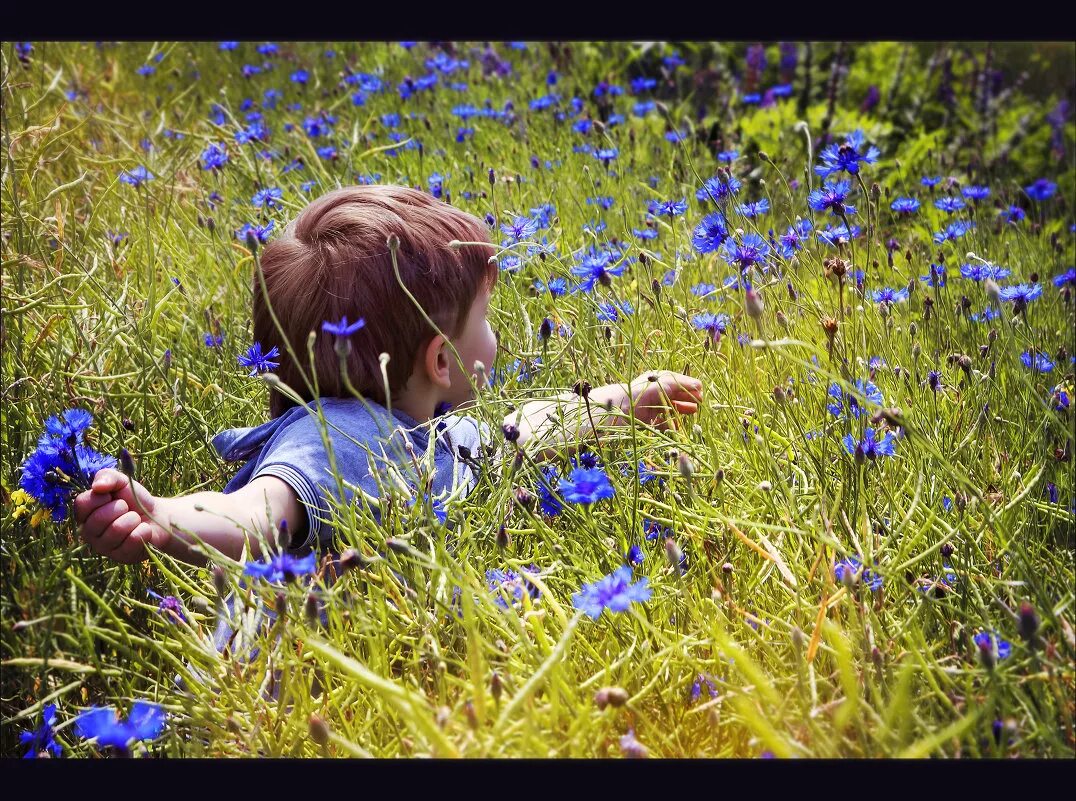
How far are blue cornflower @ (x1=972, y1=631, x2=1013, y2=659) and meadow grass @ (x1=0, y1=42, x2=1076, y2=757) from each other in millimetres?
18

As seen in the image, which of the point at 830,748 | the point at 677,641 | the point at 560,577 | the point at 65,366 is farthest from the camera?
the point at 65,366

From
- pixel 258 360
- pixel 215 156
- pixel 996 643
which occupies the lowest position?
pixel 996 643

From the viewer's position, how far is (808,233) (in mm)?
1646

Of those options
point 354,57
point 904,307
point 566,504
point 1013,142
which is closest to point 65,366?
point 566,504

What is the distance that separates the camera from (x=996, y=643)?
88cm

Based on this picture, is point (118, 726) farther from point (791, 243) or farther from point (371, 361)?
point (791, 243)

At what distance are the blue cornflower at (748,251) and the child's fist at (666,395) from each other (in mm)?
157

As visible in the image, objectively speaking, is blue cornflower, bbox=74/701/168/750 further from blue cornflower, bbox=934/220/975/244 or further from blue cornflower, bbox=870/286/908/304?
blue cornflower, bbox=934/220/975/244

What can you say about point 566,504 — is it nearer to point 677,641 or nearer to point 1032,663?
point 677,641

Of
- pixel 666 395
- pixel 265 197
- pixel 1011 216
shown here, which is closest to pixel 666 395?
pixel 666 395

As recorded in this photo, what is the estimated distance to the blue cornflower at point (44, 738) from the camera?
37.7 inches

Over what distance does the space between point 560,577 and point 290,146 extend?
1.47 m

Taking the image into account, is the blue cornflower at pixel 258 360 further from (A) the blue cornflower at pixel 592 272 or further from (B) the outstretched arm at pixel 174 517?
(A) the blue cornflower at pixel 592 272

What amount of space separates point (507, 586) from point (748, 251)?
1.68 feet
